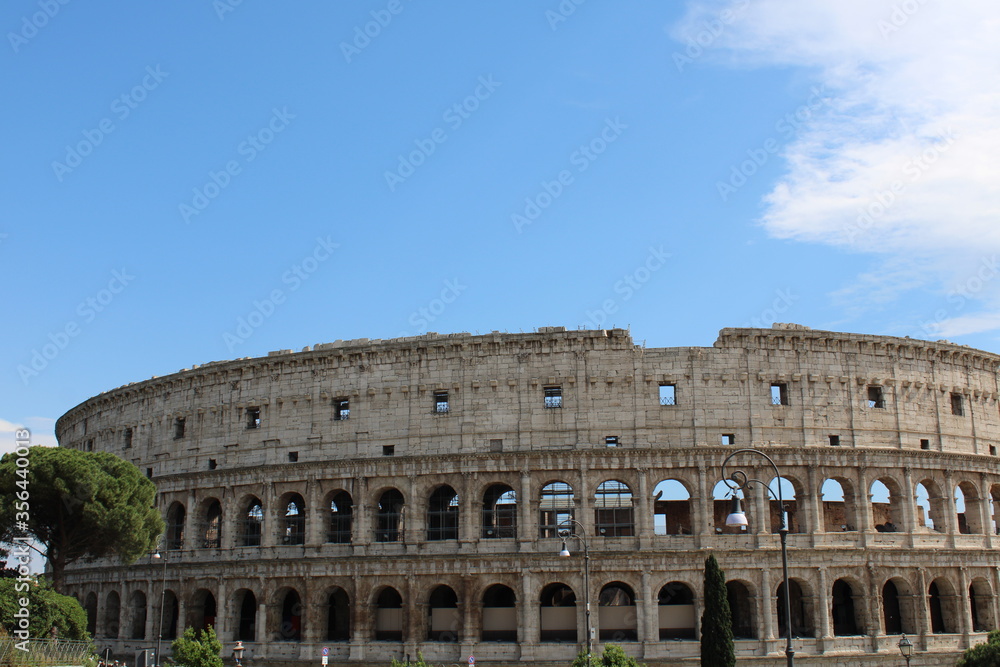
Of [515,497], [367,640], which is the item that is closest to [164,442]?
[367,640]

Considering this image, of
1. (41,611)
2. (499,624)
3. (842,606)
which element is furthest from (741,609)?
(41,611)

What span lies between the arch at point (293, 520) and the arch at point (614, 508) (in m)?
14.6

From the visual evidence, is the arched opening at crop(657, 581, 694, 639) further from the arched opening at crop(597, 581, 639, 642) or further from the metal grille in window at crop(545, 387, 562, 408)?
the metal grille in window at crop(545, 387, 562, 408)

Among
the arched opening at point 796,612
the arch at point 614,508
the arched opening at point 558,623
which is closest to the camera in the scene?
the arched opening at point 796,612

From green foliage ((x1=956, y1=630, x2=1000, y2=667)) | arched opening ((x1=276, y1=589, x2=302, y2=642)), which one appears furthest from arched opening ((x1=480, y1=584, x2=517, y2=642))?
green foliage ((x1=956, y1=630, x2=1000, y2=667))

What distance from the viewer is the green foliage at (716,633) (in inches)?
1284

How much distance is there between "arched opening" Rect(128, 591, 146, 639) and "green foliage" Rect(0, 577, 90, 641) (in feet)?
35.2

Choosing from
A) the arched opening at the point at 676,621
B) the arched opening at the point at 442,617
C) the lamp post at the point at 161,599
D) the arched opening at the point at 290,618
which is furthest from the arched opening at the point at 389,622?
the arched opening at the point at 676,621

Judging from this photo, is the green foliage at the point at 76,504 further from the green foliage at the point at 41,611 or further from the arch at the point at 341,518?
the arch at the point at 341,518

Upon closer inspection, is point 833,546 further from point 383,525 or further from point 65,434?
point 65,434

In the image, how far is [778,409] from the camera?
42.9 meters

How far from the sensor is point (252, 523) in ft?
162

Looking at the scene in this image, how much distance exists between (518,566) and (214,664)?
13697 mm

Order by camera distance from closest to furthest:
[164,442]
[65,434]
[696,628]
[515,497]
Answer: [696,628] < [515,497] < [164,442] < [65,434]
